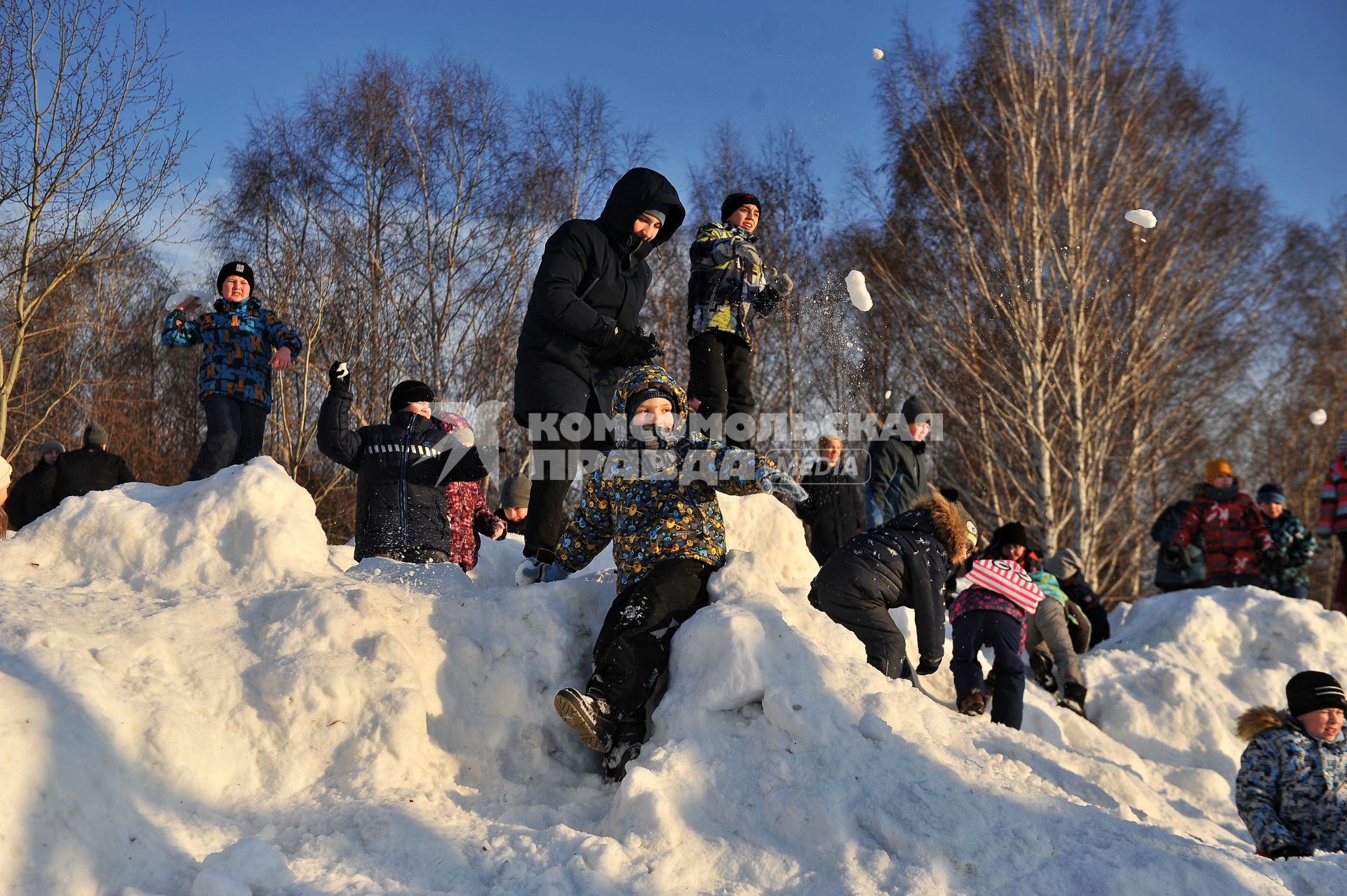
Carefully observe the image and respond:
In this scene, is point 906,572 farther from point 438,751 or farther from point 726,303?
point 438,751

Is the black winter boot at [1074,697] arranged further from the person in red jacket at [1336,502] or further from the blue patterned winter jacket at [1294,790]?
the person in red jacket at [1336,502]

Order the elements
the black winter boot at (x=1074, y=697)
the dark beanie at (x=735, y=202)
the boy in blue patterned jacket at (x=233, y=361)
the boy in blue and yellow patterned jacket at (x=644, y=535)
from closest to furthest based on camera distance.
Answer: the boy in blue and yellow patterned jacket at (x=644, y=535) → the dark beanie at (x=735, y=202) → the boy in blue patterned jacket at (x=233, y=361) → the black winter boot at (x=1074, y=697)

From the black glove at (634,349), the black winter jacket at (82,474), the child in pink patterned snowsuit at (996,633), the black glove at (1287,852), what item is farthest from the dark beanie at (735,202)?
the black winter jacket at (82,474)

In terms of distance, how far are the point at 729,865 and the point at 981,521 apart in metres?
12.3

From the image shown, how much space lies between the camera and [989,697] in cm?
550

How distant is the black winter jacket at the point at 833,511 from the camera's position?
7.34 meters

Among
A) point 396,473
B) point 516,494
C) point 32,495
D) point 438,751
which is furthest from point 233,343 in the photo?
point 438,751

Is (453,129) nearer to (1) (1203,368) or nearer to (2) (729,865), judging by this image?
(1) (1203,368)

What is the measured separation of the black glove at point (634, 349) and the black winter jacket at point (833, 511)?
3.24 meters

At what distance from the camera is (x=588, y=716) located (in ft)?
10.00

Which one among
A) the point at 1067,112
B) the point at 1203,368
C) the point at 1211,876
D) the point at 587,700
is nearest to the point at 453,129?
the point at 1067,112

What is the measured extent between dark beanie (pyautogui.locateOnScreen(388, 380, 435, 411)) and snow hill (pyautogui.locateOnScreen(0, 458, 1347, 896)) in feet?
3.81

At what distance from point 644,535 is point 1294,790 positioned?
2.54 metres

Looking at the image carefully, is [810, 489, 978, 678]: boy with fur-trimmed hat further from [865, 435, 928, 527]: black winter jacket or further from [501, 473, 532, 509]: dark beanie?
[501, 473, 532, 509]: dark beanie
